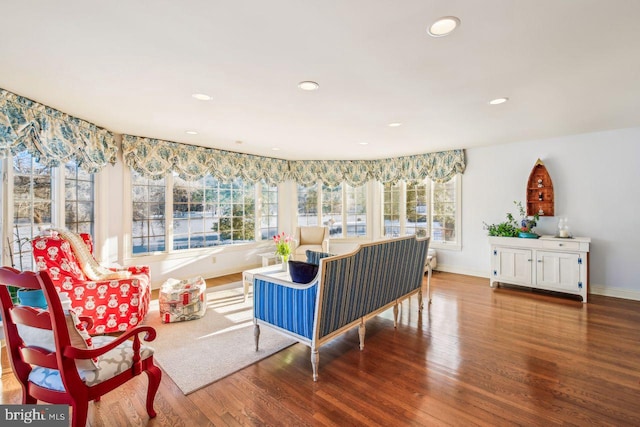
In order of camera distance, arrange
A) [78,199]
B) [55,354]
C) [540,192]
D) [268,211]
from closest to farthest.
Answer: [55,354] < [78,199] < [540,192] < [268,211]

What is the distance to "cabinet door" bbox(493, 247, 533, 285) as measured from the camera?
4594 millimetres

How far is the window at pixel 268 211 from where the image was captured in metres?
6.53

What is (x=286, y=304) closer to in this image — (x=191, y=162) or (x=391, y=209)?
(x=191, y=162)

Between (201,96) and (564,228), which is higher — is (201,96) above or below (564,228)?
above

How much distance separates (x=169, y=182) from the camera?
510cm

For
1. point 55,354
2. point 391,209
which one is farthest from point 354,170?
point 55,354

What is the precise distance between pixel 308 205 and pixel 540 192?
439cm

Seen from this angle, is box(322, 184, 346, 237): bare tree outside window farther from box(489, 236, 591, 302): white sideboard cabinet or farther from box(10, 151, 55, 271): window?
box(10, 151, 55, 271): window

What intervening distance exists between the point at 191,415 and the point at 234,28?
2.47m

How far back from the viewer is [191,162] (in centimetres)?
514

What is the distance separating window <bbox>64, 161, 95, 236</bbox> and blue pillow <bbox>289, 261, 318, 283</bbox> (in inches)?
130

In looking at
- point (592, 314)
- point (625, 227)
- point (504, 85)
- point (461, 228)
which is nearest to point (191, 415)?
point (504, 85)

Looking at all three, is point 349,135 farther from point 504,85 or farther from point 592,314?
point 592,314

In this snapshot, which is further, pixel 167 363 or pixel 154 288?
pixel 154 288
